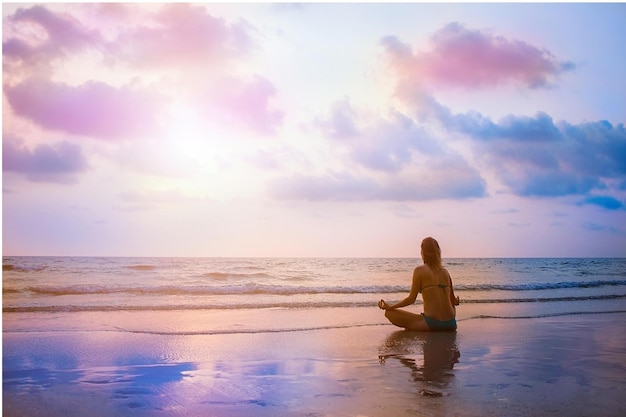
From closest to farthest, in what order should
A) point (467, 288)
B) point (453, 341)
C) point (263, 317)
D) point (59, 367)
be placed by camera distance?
point (59, 367), point (453, 341), point (263, 317), point (467, 288)

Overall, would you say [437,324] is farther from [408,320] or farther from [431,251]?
[431,251]

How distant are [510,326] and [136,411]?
7.81 metres

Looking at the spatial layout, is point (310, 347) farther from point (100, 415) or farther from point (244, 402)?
point (100, 415)

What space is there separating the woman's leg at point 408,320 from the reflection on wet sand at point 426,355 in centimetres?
12

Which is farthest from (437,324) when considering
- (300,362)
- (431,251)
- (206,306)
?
(206,306)

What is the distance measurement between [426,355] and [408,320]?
7.50ft

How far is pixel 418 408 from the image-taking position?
4.50m

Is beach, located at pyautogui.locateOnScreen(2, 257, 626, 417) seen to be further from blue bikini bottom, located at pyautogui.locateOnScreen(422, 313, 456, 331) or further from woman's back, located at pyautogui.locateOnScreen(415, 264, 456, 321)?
woman's back, located at pyautogui.locateOnScreen(415, 264, 456, 321)

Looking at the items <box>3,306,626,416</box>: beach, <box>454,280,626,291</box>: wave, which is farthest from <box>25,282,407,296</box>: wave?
<box>3,306,626,416</box>: beach

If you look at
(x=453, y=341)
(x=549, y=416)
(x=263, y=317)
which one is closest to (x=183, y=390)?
(x=549, y=416)

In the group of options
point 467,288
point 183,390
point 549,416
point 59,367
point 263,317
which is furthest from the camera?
point 467,288

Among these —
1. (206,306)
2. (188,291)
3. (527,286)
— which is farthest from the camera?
(527,286)

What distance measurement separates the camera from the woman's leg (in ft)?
30.2

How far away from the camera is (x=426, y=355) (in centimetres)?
711
